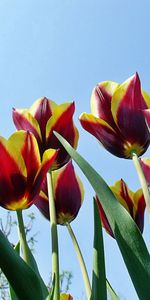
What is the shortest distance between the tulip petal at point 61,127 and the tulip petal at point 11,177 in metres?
0.09

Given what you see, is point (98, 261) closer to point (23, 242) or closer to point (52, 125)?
Answer: point (23, 242)

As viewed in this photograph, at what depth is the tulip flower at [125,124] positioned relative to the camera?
0.62m

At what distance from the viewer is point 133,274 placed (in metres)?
0.44

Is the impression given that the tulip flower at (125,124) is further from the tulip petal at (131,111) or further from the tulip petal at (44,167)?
the tulip petal at (44,167)

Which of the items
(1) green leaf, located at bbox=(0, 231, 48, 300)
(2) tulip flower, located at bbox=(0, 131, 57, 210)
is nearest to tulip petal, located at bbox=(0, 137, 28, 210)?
(2) tulip flower, located at bbox=(0, 131, 57, 210)

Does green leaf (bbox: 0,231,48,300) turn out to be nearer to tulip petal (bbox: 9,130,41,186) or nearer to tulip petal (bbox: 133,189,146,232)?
tulip petal (bbox: 9,130,41,186)

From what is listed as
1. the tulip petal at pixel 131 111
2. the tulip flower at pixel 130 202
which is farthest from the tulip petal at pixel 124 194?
the tulip petal at pixel 131 111

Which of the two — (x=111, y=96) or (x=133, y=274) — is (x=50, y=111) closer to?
(x=111, y=96)

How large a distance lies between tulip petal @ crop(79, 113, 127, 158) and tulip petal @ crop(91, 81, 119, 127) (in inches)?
0.7

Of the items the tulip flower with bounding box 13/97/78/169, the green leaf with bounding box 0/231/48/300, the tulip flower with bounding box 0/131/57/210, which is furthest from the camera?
the tulip flower with bounding box 13/97/78/169

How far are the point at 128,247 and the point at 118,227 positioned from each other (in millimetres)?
20

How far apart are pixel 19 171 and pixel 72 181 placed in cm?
18

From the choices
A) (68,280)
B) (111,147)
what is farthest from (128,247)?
(68,280)

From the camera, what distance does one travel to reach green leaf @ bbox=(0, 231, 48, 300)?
0.43 meters
